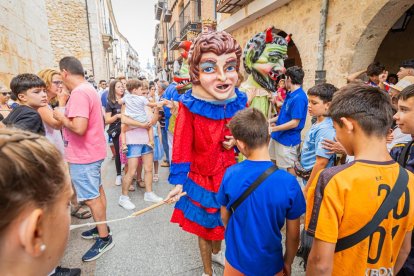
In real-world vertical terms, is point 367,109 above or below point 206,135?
above

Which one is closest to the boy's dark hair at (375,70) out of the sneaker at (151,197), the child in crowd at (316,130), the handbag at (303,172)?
the child in crowd at (316,130)

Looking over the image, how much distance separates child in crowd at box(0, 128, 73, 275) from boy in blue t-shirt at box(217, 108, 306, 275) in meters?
0.96

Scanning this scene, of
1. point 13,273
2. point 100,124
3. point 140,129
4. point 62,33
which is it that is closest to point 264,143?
point 13,273

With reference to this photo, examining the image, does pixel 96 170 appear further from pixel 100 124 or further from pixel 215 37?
pixel 215 37

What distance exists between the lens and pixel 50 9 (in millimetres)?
13719

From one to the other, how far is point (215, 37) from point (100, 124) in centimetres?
150

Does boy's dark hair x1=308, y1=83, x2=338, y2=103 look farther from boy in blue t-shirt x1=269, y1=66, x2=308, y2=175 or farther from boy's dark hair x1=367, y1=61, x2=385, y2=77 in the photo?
boy's dark hair x1=367, y1=61, x2=385, y2=77

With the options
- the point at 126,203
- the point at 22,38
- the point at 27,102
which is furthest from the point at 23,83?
the point at 22,38

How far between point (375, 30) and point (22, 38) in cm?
783

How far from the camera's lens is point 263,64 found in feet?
9.37

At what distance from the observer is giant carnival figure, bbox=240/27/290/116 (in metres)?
2.89

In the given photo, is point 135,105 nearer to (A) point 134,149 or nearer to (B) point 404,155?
(A) point 134,149

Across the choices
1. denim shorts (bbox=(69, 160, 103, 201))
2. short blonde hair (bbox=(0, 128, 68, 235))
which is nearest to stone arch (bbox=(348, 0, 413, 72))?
denim shorts (bbox=(69, 160, 103, 201))

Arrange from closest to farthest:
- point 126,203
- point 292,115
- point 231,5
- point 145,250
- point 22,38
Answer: point 145,250, point 292,115, point 126,203, point 22,38, point 231,5
